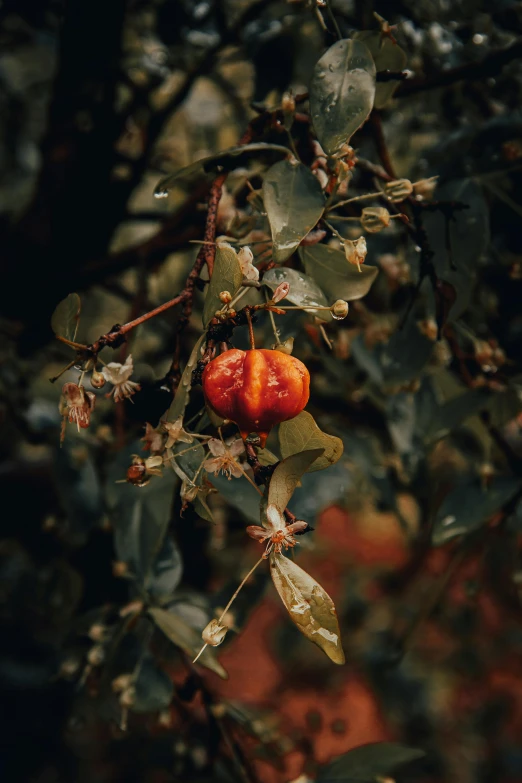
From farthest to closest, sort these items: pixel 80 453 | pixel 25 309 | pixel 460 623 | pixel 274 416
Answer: pixel 460 623
pixel 25 309
pixel 80 453
pixel 274 416

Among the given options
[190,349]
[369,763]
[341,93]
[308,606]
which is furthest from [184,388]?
[190,349]

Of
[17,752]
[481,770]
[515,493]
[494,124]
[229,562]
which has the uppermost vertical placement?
[494,124]

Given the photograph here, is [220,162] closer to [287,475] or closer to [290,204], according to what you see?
[290,204]

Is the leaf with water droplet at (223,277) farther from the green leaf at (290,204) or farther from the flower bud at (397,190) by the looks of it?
the flower bud at (397,190)

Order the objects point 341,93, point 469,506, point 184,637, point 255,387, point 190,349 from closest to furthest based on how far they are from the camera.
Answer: point 255,387 → point 341,93 → point 184,637 → point 469,506 → point 190,349

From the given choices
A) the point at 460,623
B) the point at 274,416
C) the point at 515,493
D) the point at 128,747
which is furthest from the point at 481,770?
the point at 274,416

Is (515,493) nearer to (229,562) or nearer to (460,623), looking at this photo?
(460,623)

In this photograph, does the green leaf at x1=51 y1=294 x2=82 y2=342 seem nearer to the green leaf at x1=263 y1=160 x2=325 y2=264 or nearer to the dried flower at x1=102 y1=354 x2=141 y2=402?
the dried flower at x1=102 y1=354 x2=141 y2=402
